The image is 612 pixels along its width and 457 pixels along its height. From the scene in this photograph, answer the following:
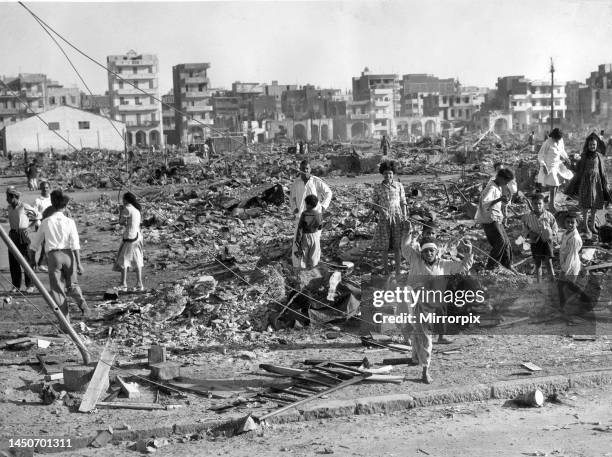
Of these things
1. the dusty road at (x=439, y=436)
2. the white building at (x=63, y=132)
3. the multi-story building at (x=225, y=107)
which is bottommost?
the dusty road at (x=439, y=436)

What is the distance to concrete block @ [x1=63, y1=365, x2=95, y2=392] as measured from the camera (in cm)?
701

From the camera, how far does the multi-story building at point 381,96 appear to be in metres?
95.4

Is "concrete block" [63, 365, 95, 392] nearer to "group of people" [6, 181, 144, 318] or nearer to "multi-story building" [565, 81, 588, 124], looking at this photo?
"group of people" [6, 181, 144, 318]

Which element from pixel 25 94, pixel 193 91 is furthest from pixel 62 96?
pixel 193 91

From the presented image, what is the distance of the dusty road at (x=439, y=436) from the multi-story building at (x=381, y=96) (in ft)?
280

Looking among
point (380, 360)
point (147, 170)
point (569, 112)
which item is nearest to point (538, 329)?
point (380, 360)

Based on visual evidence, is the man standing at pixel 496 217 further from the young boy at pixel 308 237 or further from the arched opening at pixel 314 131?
the arched opening at pixel 314 131

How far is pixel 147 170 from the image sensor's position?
32625 millimetres

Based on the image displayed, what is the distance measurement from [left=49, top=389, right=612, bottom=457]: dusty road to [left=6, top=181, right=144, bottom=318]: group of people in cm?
258

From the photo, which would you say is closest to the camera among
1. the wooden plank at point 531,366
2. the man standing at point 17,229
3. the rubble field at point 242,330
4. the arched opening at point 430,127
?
the rubble field at point 242,330

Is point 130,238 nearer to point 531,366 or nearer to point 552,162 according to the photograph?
point 531,366

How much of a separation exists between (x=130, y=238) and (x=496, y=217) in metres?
4.49

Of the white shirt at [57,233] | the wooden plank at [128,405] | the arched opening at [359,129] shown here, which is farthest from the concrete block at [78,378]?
the arched opening at [359,129]

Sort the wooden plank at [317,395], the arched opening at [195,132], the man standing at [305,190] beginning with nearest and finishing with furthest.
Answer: the wooden plank at [317,395], the man standing at [305,190], the arched opening at [195,132]
